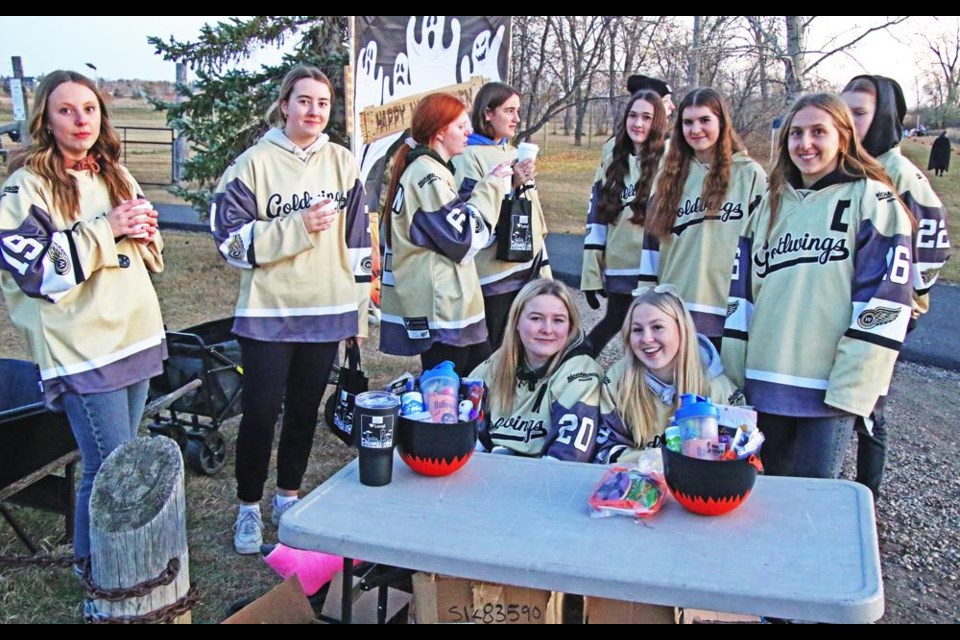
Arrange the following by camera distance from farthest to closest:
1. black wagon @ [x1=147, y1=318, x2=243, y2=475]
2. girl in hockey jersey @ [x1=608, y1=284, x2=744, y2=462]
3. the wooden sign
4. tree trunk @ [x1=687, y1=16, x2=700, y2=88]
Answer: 1. tree trunk @ [x1=687, y1=16, x2=700, y2=88]
2. the wooden sign
3. black wagon @ [x1=147, y1=318, x2=243, y2=475]
4. girl in hockey jersey @ [x1=608, y1=284, x2=744, y2=462]

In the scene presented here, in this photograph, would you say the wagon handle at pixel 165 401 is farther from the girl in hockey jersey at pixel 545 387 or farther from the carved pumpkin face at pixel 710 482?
the carved pumpkin face at pixel 710 482

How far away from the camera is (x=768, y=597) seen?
5.81 feet

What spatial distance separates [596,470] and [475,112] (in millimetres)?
2303

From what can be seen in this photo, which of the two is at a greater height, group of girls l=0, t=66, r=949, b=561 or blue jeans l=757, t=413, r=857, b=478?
group of girls l=0, t=66, r=949, b=561

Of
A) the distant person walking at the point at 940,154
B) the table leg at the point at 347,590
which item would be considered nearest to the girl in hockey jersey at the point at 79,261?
the table leg at the point at 347,590

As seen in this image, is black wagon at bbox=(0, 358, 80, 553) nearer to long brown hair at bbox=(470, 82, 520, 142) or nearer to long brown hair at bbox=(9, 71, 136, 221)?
long brown hair at bbox=(9, 71, 136, 221)

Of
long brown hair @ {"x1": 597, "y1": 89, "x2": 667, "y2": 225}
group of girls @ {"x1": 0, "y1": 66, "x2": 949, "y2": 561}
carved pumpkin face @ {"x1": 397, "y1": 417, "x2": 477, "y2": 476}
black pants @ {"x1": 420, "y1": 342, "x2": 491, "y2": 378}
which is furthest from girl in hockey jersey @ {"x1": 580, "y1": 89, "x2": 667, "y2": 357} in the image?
carved pumpkin face @ {"x1": 397, "y1": 417, "x2": 477, "y2": 476}

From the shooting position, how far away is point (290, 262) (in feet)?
11.0

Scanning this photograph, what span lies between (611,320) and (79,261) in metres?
2.81

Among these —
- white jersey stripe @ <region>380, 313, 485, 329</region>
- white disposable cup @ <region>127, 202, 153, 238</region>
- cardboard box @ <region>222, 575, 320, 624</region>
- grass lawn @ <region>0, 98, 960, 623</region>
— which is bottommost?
grass lawn @ <region>0, 98, 960, 623</region>

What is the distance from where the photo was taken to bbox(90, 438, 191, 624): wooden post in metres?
1.97

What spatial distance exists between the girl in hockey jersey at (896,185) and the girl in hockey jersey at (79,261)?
2.85 m

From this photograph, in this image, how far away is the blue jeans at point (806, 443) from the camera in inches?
111

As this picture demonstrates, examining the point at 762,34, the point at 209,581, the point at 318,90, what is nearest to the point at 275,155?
the point at 318,90
